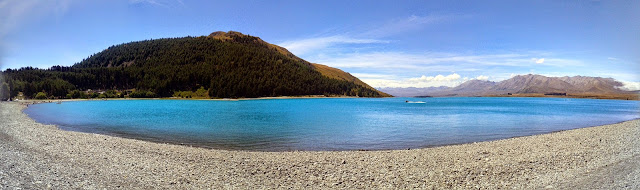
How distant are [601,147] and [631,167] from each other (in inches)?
258

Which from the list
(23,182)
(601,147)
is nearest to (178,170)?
(23,182)

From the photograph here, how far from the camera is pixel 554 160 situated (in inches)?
552

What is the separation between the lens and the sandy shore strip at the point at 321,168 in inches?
404

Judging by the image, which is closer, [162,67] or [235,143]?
[235,143]

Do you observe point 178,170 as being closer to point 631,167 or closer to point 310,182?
point 310,182

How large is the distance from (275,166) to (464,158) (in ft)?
28.7

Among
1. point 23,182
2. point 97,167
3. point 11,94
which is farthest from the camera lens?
point 11,94

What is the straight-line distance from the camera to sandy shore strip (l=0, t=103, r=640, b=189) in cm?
1025

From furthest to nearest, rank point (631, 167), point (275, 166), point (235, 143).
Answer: point (235, 143), point (275, 166), point (631, 167)

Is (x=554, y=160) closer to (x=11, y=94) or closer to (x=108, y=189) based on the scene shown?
(x=108, y=189)

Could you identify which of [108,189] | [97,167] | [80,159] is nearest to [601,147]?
[108,189]

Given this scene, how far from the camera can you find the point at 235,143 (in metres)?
21.7

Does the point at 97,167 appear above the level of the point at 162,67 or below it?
below

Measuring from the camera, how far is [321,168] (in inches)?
514
